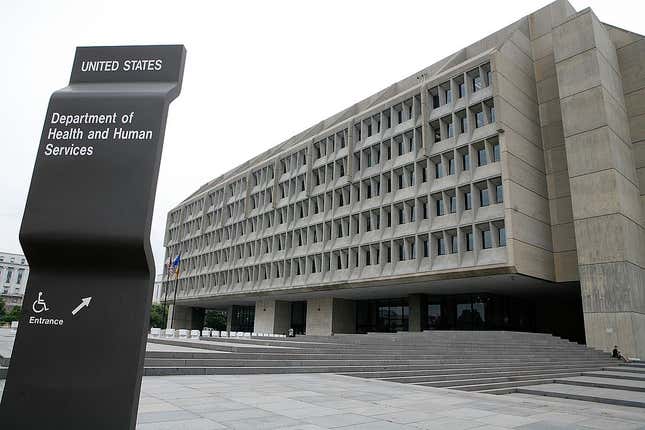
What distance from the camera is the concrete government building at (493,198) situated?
1191 inches

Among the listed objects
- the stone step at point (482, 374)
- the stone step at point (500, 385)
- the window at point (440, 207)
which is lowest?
the stone step at point (500, 385)

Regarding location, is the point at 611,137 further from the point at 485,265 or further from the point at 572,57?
the point at 485,265

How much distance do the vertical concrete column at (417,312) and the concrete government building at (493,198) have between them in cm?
18

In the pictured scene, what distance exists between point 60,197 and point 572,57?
1500 inches

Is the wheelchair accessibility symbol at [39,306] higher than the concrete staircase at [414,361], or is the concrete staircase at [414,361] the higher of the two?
the wheelchair accessibility symbol at [39,306]

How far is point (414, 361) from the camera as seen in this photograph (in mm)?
18047

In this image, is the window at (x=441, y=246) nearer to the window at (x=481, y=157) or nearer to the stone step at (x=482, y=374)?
the window at (x=481, y=157)

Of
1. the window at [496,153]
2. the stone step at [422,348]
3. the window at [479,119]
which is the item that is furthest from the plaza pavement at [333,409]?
the window at [479,119]

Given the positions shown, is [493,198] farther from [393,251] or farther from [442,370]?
[442,370]

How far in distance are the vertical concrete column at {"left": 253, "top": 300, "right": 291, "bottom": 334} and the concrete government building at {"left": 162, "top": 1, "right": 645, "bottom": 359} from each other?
18.1 ft

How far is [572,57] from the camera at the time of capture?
33688 millimetres

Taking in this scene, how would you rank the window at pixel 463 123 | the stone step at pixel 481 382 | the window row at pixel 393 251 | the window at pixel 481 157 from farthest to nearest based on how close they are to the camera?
1. the window at pixel 463 123
2. the window at pixel 481 157
3. the window row at pixel 393 251
4. the stone step at pixel 481 382

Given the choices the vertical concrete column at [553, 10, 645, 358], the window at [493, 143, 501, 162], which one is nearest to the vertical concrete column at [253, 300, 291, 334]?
the window at [493, 143, 501, 162]

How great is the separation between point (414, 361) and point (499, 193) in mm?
17559
